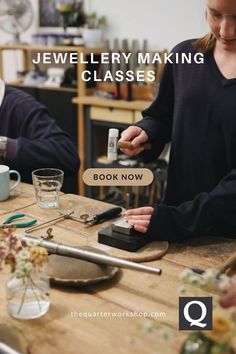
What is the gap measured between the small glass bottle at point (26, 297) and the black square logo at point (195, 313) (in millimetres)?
255

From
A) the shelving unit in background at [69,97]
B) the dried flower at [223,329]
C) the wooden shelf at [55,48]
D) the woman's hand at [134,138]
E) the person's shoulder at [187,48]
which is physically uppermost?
the person's shoulder at [187,48]

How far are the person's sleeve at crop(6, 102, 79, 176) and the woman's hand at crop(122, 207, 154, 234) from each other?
718mm

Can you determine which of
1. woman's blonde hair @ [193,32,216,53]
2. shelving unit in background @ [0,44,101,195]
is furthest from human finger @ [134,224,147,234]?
shelving unit in background @ [0,44,101,195]

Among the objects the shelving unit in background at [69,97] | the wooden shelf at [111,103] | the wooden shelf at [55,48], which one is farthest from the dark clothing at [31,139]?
the wooden shelf at [55,48]

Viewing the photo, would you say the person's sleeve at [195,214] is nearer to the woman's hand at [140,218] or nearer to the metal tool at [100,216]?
the woman's hand at [140,218]

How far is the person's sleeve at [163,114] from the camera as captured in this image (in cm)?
147

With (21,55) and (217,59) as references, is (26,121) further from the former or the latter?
(21,55)

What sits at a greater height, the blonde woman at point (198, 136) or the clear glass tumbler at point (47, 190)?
the blonde woman at point (198, 136)

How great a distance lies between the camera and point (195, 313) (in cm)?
77

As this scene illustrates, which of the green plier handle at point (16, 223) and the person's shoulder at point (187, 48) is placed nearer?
the green plier handle at point (16, 223)

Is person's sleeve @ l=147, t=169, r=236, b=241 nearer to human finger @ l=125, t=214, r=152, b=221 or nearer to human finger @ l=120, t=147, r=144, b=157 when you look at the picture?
human finger @ l=125, t=214, r=152, b=221

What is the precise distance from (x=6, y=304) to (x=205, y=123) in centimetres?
72

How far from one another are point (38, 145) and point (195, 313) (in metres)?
1.17

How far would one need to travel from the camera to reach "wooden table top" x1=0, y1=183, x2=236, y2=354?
2.53ft
